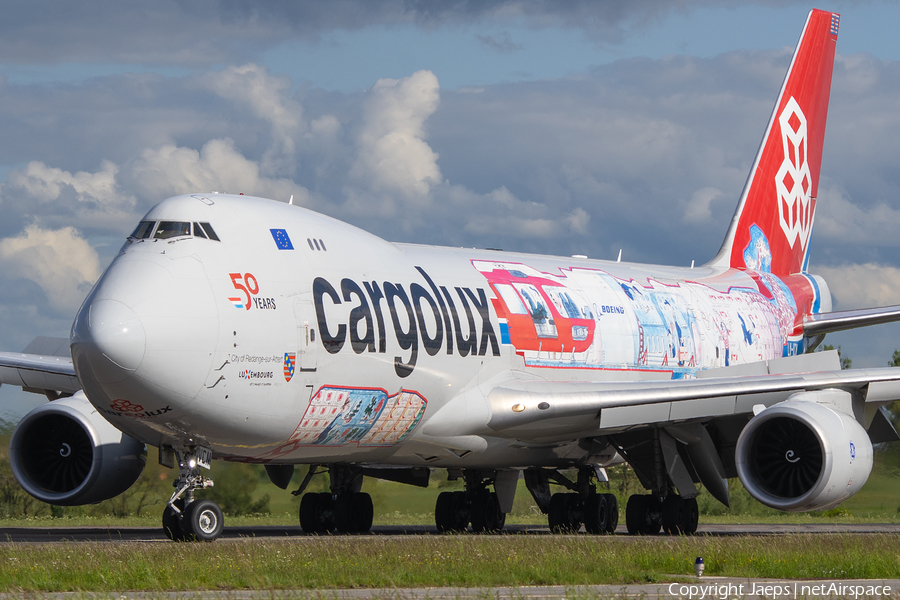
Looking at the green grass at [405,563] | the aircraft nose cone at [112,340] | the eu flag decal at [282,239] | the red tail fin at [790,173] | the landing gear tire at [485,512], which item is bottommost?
the green grass at [405,563]

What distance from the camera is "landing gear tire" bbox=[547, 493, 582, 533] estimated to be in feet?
71.6

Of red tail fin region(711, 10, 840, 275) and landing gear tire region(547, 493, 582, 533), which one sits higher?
red tail fin region(711, 10, 840, 275)

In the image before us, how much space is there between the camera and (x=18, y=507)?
2933 cm

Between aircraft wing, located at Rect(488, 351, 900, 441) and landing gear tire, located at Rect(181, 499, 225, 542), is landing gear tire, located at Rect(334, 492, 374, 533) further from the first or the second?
landing gear tire, located at Rect(181, 499, 225, 542)

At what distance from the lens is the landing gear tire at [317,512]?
20.7 meters

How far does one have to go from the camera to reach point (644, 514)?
67.2 feet

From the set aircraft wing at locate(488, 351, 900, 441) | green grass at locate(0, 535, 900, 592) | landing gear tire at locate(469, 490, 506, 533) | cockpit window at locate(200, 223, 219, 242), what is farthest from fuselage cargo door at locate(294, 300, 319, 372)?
landing gear tire at locate(469, 490, 506, 533)

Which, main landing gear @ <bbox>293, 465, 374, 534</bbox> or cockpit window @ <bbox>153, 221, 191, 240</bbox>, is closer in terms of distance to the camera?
cockpit window @ <bbox>153, 221, 191, 240</bbox>

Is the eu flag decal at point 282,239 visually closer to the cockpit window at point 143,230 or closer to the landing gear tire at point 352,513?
the cockpit window at point 143,230

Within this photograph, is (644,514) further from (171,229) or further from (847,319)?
(171,229)

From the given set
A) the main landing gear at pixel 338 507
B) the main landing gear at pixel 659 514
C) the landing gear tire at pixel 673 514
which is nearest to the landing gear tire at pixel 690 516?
the main landing gear at pixel 659 514

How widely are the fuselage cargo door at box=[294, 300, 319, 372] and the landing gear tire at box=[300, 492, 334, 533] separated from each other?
6.04m

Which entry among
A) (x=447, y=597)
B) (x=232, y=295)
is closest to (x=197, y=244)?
(x=232, y=295)

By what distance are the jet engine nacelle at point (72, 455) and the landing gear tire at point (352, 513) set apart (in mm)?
3706
